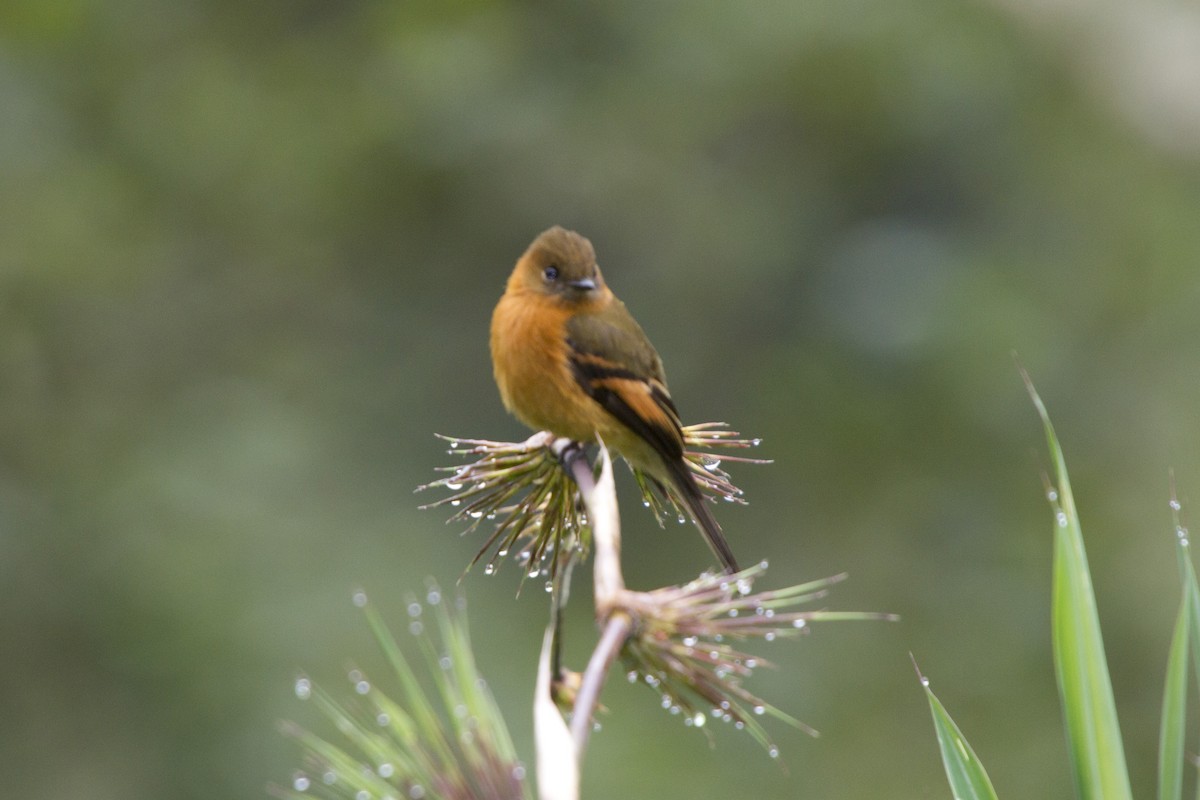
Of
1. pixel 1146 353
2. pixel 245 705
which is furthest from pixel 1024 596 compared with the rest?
pixel 245 705

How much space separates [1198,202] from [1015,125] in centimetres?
191

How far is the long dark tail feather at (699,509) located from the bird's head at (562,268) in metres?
0.94

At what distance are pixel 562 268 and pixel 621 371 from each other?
1.44ft

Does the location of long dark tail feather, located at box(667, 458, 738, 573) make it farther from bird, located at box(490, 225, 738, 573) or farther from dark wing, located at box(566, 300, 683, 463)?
dark wing, located at box(566, 300, 683, 463)

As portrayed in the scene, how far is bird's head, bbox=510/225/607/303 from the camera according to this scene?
4.39 metres

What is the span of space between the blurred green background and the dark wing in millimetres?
3552

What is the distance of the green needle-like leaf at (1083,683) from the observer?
75.1 inches

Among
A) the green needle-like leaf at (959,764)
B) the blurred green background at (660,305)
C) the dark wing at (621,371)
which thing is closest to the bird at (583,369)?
the dark wing at (621,371)

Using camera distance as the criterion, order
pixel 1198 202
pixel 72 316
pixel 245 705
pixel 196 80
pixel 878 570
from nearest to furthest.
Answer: pixel 245 705, pixel 72 316, pixel 196 80, pixel 878 570, pixel 1198 202

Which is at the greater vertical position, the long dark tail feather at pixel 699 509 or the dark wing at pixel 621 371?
the dark wing at pixel 621 371

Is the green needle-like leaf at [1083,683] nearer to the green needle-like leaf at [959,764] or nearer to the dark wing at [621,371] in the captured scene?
the green needle-like leaf at [959,764]

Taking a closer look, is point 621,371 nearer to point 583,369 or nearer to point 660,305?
point 583,369

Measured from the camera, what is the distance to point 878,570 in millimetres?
9336

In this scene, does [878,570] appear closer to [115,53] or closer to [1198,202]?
[1198,202]
